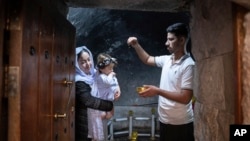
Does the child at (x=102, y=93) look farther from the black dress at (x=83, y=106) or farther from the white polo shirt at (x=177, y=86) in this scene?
the white polo shirt at (x=177, y=86)

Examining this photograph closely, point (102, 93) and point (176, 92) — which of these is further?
point (102, 93)

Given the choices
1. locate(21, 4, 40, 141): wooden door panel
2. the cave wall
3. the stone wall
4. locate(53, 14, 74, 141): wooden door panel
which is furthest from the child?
the cave wall

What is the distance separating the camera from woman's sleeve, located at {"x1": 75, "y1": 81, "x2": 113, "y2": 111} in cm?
176

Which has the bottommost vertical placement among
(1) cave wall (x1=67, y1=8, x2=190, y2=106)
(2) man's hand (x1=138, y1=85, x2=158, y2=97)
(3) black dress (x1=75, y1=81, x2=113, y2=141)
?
(3) black dress (x1=75, y1=81, x2=113, y2=141)

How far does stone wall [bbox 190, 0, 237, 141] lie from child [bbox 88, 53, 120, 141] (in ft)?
2.32

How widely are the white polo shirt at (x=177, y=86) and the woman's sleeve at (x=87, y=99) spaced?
42 cm

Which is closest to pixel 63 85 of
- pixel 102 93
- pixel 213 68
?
pixel 102 93

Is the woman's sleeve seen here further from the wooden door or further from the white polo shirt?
the white polo shirt

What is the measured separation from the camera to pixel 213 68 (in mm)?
1250

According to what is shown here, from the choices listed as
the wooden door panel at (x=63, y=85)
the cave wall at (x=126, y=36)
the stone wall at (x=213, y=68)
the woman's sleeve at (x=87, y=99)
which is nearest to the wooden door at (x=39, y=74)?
the wooden door panel at (x=63, y=85)

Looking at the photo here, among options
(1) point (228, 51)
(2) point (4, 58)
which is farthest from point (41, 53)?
(1) point (228, 51)

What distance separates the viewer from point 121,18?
362 cm

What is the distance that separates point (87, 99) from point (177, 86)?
2.09 feet

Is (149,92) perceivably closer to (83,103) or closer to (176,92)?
(176,92)
